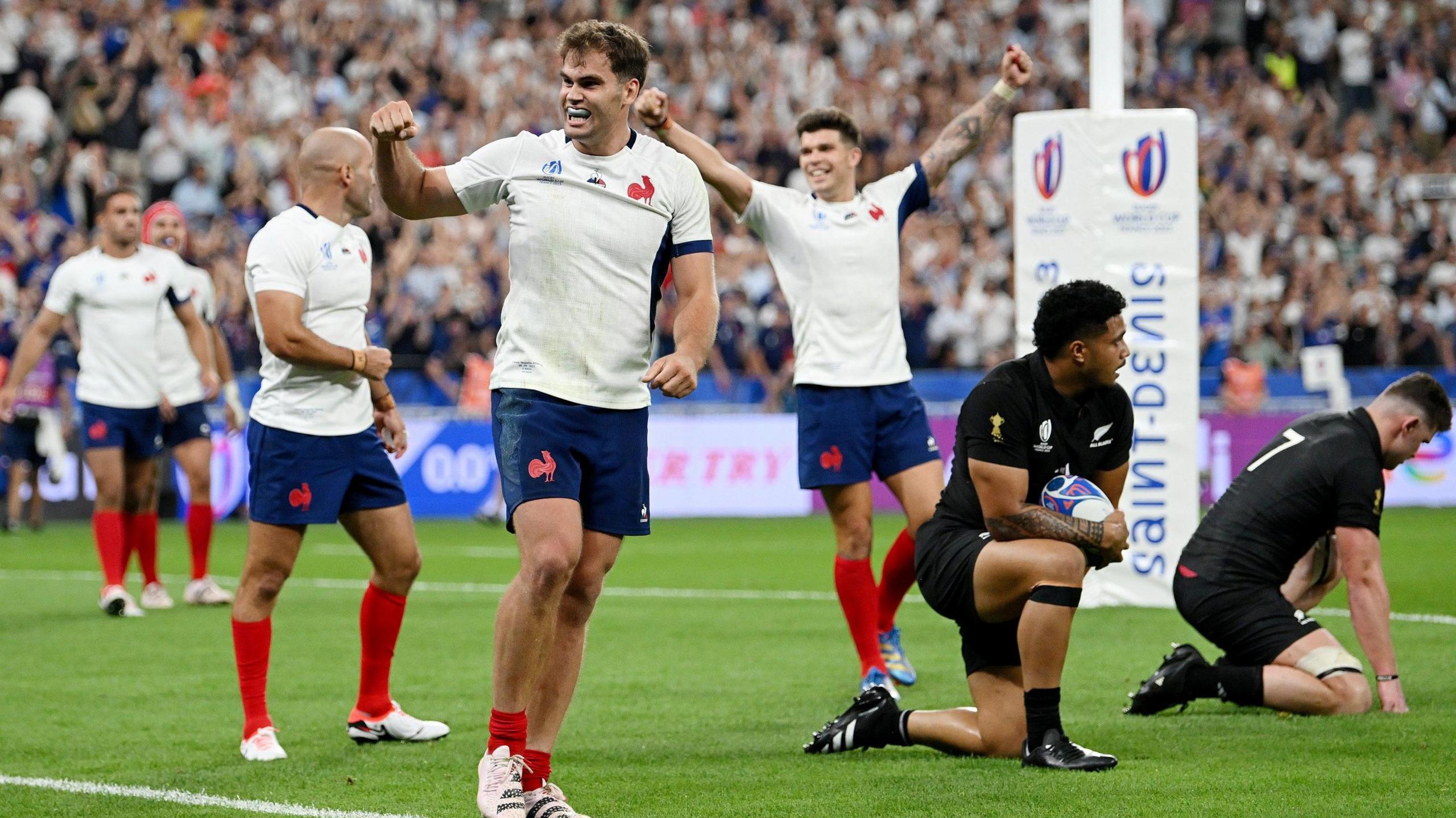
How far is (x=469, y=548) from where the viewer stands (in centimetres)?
1667

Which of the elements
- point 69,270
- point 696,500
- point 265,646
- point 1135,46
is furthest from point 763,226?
point 1135,46

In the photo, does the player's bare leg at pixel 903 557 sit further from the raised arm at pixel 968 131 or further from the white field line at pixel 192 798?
the white field line at pixel 192 798

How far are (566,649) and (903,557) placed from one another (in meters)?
3.42

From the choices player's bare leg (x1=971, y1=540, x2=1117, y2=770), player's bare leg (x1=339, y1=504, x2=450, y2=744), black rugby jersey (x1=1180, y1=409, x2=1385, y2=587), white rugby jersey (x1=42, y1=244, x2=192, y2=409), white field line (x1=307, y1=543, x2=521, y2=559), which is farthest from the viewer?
white field line (x1=307, y1=543, x2=521, y2=559)

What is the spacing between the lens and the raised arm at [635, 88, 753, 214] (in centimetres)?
750

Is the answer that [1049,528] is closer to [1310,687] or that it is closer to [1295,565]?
[1310,687]

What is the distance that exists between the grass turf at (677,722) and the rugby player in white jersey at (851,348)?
630 millimetres

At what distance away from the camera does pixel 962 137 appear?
9.02 meters

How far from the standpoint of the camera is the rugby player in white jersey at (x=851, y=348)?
331 inches

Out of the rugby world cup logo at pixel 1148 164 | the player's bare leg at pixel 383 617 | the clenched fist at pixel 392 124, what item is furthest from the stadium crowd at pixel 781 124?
the clenched fist at pixel 392 124

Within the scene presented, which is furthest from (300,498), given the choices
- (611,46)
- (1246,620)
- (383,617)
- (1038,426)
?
(1246,620)

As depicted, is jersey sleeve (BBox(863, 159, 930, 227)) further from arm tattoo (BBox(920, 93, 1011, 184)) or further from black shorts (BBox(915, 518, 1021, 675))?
black shorts (BBox(915, 518, 1021, 675))

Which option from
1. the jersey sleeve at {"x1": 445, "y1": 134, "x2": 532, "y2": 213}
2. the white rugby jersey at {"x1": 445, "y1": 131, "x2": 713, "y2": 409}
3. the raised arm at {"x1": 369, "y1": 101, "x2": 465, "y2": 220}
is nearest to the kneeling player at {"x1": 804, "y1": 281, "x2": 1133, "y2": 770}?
the white rugby jersey at {"x1": 445, "y1": 131, "x2": 713, "y2": 409}

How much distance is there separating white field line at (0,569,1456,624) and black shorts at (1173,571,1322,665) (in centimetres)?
386
